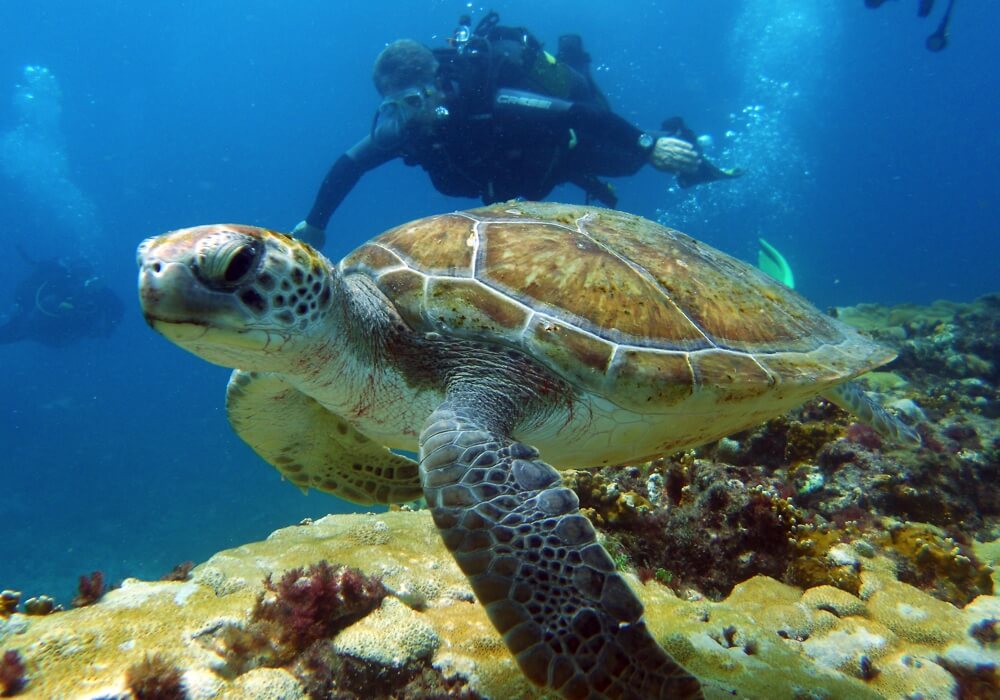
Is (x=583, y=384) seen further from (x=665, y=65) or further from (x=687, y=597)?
(x=665, y=65)

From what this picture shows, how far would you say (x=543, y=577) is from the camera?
1614mm

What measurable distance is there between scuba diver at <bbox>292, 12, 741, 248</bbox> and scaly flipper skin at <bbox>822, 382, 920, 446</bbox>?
6.20 meters

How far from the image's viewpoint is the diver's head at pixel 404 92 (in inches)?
350

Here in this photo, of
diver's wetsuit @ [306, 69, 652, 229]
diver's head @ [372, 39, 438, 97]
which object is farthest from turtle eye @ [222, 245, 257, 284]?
diver's head @ [372, 39, 438, 97]

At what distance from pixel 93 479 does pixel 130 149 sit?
8637 cm

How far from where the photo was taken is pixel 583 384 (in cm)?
252

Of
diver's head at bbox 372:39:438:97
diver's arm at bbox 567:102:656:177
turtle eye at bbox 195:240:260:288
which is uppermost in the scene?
diver's head at bbox 372:39:438:97

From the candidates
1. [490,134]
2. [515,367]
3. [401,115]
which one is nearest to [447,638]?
[515,367]

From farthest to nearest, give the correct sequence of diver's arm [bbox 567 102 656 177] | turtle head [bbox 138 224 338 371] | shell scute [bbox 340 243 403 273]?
diver's arm [bbox 567 102 656 177], shell scute [bbox 340 243 403 273], turtle head [bbox 138 224 338 371]

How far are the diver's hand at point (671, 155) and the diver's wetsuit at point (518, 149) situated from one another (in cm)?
23

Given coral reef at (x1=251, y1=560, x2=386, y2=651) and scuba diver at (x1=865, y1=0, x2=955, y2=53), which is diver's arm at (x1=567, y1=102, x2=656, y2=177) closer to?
coral reef at (x1=251, y1=560, x2=386, y2=651)

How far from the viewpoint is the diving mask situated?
29.0 ft

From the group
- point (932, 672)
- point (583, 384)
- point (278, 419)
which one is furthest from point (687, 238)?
point (278, 419)

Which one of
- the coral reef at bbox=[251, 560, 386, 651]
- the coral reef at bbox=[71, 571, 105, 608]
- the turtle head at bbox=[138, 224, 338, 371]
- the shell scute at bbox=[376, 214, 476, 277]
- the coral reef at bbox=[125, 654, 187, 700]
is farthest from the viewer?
the shell scute at bbox=[376, 214, 476, 277]
